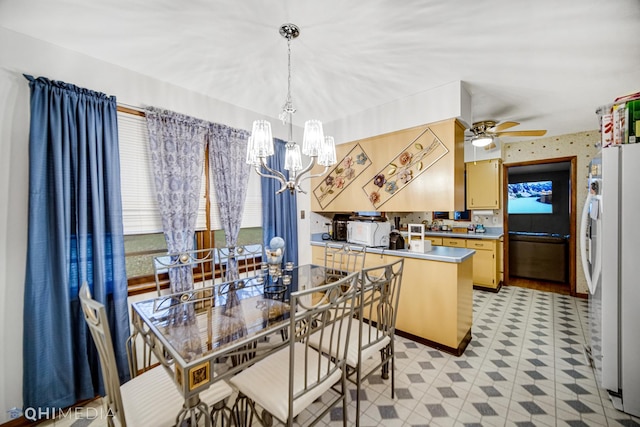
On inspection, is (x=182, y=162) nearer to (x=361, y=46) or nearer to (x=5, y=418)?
(x=361, y=46)

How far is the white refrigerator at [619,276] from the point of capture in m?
1.71

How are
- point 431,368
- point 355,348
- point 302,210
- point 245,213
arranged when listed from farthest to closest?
point 302,210 → point 245,213 → point 431,368 → point 355,348

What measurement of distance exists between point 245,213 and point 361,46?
213cm

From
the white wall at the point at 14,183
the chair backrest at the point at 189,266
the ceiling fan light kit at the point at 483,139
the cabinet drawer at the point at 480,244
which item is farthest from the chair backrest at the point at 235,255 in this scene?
the cabinet drawer at the point at 480,244

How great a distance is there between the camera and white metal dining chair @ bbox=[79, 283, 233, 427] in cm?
104

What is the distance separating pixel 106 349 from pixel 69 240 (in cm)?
126

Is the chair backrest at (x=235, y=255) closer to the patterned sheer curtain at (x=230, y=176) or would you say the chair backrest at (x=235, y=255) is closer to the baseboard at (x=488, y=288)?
the patterned sheer curtain at (x=230, y=176)

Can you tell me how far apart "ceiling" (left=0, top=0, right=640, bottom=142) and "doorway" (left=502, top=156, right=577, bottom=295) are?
2.16m

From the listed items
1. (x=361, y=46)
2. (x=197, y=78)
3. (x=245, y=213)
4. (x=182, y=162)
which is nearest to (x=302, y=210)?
(x=245, y=213)

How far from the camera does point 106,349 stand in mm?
1035

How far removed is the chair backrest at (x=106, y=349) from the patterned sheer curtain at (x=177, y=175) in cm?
121

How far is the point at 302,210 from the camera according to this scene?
12.5 ft

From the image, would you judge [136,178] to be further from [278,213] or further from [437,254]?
[437,254]

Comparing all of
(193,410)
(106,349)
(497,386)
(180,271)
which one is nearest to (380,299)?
(193,410)
